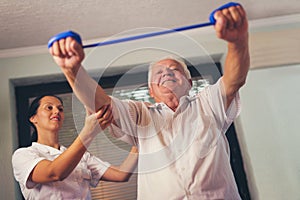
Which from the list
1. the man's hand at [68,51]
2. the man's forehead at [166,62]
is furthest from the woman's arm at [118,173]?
the man's hand at [68,51]

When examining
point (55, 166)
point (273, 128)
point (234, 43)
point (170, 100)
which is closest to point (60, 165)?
point (55, 166)

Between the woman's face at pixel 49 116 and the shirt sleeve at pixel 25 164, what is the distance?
132 mm

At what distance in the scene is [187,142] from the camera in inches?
38.1

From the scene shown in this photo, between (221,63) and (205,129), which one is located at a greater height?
(221,63)

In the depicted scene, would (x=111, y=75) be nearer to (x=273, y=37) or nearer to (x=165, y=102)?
(x=165, y=102)

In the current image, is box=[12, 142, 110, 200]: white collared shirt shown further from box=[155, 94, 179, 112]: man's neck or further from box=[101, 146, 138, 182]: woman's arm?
box=[155, 94, 179, 112]: man's neck

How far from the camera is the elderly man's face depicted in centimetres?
102

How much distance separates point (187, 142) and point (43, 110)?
722mm

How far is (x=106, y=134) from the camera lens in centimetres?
101

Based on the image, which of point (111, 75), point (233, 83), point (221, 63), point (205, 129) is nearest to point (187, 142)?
point (205, 129)

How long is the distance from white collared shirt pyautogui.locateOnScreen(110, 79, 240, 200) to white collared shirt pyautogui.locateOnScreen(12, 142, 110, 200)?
24 centimetres

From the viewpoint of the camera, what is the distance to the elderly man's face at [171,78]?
102 cm

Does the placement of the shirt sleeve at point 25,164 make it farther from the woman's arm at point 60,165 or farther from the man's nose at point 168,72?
the man's nose at point 168,72

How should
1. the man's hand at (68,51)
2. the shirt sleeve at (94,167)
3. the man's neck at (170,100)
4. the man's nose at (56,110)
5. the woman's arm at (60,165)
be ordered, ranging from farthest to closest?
the man's nose at (56,110) → the shirt sleeve at (94,167) → the woman's arm at (60,165) → the man's neck at (170,100) → the man's hand at (68,51)
